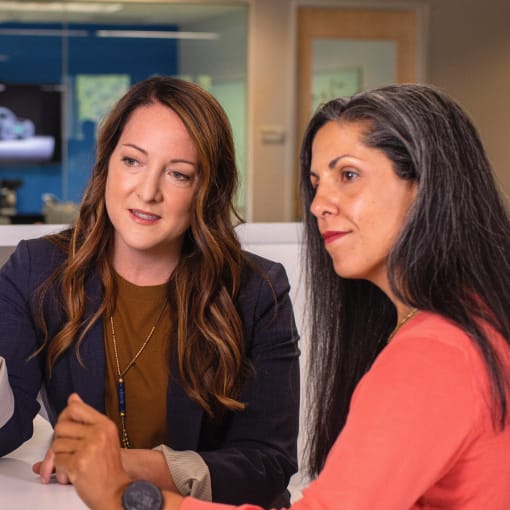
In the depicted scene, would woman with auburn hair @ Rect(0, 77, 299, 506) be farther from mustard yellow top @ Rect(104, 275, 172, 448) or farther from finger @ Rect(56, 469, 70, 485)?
finger @ Rect(56, 469, 70, 485)

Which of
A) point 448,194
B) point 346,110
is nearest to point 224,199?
point 346,110

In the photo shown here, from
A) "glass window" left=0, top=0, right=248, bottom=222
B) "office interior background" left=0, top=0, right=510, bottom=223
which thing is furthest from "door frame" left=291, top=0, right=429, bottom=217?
"glass window" left=0, top=0, right=248, bottom=222

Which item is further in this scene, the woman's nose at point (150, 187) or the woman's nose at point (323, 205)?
the woman's nose at point (150, 187)

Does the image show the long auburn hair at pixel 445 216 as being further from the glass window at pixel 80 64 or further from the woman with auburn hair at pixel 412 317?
the glass window at pixel 80 64

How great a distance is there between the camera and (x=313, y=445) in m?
1.47

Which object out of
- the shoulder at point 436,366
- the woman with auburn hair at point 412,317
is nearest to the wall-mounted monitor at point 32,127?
the woman with auburn hair at point 412,317

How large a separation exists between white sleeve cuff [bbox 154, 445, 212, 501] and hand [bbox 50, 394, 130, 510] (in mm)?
272

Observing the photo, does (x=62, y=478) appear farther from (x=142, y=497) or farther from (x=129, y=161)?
(x=129, y=161)

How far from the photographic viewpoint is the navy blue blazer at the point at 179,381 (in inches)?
66.5

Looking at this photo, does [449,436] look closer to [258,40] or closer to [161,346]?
[161,346]

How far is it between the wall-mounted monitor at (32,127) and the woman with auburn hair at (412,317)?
230 inches

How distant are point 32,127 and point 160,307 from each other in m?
5.41

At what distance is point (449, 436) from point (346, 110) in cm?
42

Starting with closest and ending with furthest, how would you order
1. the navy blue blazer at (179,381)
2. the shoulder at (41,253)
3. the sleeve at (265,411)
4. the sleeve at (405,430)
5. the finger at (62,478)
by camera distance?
the sleeve at (405,430) < the finger at (62,478) < the sleeve at (265,411) < the navy blue blazer at (179,381) < the shoulder at (41,253)
